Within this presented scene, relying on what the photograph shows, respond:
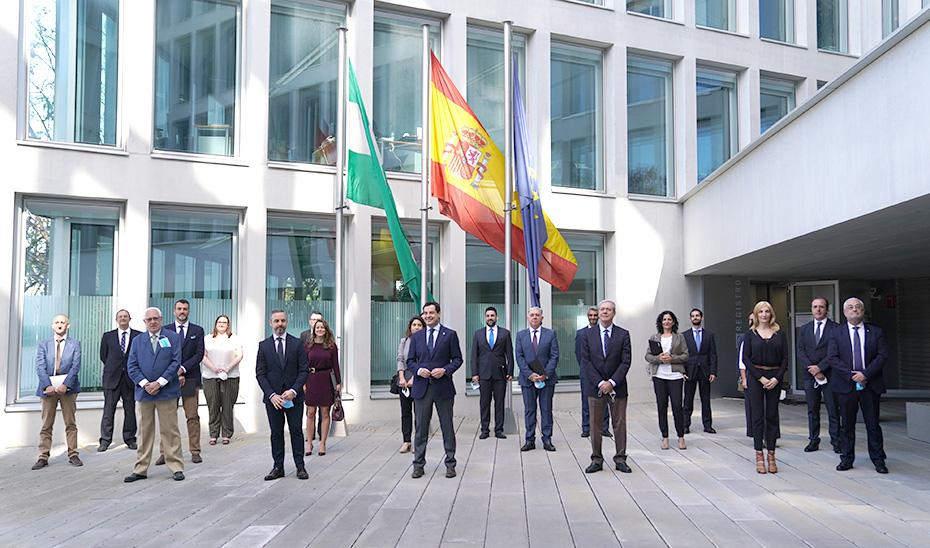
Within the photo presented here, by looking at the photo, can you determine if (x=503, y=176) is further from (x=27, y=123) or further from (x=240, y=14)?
(x=27, y=123)

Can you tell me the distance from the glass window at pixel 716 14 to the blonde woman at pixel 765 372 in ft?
37.4

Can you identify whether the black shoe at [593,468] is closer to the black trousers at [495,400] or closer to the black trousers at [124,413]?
the black trousers at [495,400]

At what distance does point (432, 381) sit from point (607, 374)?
196cm

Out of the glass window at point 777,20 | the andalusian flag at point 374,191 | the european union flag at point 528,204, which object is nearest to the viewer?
the european union flag at point 528,204

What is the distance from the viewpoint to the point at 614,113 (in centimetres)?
1706

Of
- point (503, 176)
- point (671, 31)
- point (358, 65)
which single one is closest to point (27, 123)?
point (358, 65)

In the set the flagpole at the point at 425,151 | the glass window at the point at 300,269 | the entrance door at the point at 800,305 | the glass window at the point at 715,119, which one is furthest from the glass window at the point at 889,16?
the glass window at the point at 300,269

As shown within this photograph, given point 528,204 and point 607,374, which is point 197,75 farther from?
point 607,374

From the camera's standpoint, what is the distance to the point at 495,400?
39.3ft

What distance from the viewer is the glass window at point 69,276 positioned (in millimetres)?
12320

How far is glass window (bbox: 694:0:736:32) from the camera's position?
18.2m

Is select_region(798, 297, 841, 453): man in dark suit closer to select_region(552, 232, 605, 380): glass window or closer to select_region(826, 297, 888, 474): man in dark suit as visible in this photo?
select_region(826, 297, 888, 474): man in dark suit

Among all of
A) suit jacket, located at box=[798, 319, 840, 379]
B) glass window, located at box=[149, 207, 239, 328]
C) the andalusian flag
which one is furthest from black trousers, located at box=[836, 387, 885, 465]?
glass window, located at box=[149, 207, 239, 328]

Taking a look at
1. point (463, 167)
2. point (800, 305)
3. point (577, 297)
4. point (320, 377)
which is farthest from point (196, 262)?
point (800, 305)
